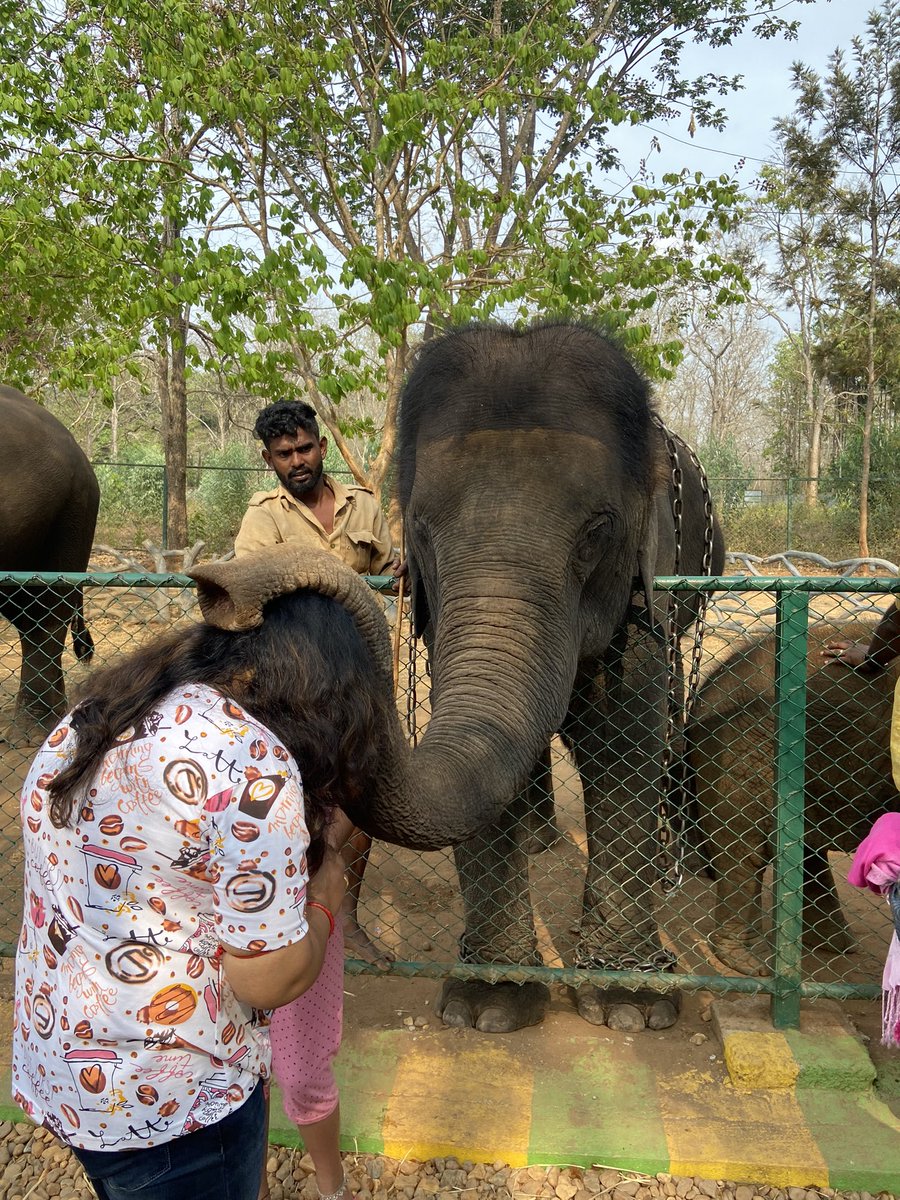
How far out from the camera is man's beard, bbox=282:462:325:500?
3.51 metres

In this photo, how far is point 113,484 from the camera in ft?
71.5

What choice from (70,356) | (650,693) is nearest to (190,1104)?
(650,693)

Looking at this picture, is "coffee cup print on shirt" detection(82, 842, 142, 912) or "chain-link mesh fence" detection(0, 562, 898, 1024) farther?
"chain-link mesh fence" detection(0, 562, 898, 1024)

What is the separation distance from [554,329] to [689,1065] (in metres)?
2.56

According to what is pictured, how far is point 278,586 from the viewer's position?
1429 millimetres

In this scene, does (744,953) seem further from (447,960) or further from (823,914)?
(447,960)

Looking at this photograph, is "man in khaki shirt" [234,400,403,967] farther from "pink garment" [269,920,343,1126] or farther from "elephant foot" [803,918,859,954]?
"elephant foot" [803,918,859,954]

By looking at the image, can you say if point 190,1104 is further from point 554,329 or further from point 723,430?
point 723,430

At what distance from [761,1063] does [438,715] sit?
1.64 m

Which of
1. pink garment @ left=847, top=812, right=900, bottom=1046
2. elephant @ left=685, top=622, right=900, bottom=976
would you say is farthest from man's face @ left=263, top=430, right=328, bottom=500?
pink garment @ left=847, top=812, right=900, bottom=1046

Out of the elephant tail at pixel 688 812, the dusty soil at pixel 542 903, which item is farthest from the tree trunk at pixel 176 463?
the elephant tail at pixel 688 812

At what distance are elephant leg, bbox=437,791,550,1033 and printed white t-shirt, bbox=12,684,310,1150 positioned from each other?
1834 millimetres

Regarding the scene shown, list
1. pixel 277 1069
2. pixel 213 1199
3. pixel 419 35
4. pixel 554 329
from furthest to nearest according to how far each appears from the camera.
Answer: pixel 419 35
pixel 554 329
pixel 277 1069
pixel 213 1199

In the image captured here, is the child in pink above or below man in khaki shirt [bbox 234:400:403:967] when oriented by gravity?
below
